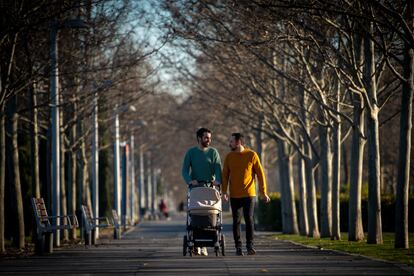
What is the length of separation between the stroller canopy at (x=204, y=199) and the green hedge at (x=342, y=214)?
21638 mm

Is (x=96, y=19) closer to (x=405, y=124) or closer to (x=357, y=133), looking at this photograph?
(x=357, y=133)

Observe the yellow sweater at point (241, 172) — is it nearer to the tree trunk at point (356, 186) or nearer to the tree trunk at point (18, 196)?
the tree trunk at point (356, 186)

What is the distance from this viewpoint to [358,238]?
28.0 meters

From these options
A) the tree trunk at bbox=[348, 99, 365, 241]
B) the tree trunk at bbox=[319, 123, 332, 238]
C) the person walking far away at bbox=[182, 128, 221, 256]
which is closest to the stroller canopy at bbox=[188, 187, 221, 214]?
the person walking far away at bbox=[182, 128, 221, 256]

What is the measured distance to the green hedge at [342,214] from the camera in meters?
42.2

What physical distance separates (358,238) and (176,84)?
893 inches

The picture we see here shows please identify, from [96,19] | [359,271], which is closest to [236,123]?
[96,19]

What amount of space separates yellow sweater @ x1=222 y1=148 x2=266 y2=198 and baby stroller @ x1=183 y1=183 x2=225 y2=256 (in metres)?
0.41

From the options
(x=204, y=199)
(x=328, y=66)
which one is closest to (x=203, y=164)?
(x=204, y=199)

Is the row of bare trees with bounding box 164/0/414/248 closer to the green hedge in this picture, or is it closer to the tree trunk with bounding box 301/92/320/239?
the tree trunk with bounding box 301/92/320/239

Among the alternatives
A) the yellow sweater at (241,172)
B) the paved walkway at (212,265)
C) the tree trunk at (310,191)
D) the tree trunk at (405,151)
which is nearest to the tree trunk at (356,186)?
the tree trunk at (405,151)

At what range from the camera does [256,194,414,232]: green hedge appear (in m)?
42.2

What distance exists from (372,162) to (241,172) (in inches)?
227

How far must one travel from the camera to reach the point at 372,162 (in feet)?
80.0
